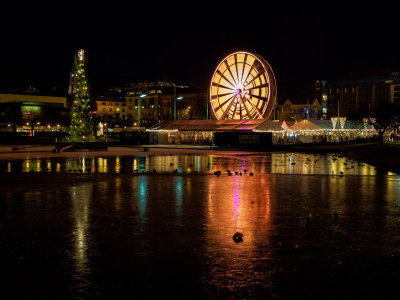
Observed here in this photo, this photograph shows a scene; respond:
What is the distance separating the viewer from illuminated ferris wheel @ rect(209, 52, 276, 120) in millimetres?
51594

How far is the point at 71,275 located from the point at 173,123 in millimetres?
Result: 59286

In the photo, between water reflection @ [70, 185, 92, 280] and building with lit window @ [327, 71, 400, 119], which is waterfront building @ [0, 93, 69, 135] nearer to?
building with lit window @ [327, 71, 400, 119]

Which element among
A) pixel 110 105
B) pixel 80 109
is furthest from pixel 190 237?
pixel 110 105

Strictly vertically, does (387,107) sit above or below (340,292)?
above

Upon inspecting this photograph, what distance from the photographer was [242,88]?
55.9 meters

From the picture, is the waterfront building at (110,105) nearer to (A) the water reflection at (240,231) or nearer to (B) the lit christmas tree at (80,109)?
(B) the lit christmas tree at (80,109)

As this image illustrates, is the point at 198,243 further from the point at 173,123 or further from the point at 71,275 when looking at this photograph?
the point at 173,123

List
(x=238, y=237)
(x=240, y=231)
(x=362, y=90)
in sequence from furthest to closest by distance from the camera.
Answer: (x=362, y=90), (x=240, y=231), (x=238, y=237)

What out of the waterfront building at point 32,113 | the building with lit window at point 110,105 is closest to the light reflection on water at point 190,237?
the waterfront building at point 32,113

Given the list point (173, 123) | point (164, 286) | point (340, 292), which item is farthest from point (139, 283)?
point (173, 123)

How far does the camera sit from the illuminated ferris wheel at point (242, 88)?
169 ft

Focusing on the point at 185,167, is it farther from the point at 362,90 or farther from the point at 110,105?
the point at 362,90

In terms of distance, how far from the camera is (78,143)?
136 ft

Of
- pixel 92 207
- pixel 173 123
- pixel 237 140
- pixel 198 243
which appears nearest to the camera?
pixel 198 243
